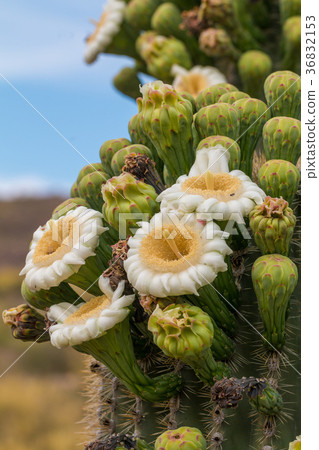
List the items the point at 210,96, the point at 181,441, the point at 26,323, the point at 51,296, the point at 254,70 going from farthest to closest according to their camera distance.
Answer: the point at 254,70, the point at 210,96, the point at 26,323, the point at 51,296, the point at 181,441

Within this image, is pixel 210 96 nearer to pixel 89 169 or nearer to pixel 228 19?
pixel 89 169

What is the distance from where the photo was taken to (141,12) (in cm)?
293

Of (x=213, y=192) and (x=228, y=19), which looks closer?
(x=213, y=192)

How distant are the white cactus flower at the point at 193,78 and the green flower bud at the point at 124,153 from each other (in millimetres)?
1150

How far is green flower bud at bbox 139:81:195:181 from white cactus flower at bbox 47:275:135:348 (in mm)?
372

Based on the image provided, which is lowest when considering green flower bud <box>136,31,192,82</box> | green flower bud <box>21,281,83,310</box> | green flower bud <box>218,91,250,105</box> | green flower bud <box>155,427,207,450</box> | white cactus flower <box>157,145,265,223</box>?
green flower bud <box>155,427,207,450</box>

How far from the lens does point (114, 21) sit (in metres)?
2.98

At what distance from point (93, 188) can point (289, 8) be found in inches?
57.8

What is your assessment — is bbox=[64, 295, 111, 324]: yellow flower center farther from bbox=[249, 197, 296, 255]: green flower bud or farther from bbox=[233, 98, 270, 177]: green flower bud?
bbox=[233, 98, 270, 177]: green flower bud

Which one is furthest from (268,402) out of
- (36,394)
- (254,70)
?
(36,394)

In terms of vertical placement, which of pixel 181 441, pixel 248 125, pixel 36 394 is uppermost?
pixel 248 125

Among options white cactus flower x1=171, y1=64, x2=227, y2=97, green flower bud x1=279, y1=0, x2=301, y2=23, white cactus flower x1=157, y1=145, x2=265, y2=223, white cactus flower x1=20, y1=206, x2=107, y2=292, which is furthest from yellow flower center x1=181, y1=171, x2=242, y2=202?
green flower bud x1=279, y1=0, x2=301, y2=23

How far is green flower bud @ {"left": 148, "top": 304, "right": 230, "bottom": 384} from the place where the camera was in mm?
1202

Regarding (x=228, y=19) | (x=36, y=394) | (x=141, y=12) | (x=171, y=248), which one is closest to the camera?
(x=171, y=248)
